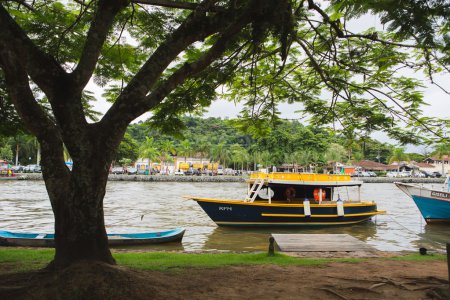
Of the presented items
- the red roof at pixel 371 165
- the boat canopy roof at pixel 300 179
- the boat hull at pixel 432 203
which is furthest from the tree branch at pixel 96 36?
the red roof at pixel 371 165

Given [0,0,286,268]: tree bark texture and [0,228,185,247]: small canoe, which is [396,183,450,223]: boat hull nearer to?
[0,228,185,247]: small canoe

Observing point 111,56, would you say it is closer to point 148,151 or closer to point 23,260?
point 23,260

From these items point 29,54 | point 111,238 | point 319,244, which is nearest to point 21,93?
point 29,54

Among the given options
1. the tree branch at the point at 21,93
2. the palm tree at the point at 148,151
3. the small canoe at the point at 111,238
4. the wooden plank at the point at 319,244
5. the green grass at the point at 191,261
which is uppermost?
the palm tree at the point at 148,151

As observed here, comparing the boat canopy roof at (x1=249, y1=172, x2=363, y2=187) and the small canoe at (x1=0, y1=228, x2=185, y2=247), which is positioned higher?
the boat canopy roof at (x1=249, y1=172, x2=363, y2=187)

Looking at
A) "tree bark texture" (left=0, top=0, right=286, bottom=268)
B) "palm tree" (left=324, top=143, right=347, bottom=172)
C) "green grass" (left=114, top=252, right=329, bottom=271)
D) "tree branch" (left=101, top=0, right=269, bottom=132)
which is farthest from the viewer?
"palm tree" (left=324, top=143, right=347, bottom=172)

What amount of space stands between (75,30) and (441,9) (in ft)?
19.1

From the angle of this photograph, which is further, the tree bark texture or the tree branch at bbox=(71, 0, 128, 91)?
the tree branch at bbox=(71, 0, 128, 91)

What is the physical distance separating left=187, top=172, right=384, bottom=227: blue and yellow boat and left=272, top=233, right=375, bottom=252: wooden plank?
14.4 ft

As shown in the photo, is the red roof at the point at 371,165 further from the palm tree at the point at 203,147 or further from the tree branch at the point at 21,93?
the tree branch at the point at 21,93

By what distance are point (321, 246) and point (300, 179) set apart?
243 inches

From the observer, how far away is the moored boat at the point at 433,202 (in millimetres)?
17609

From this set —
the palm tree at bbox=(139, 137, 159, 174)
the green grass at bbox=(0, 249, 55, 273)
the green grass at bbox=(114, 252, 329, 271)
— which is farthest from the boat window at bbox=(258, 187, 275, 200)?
the palm tree at bbox=(139, 137, 159, 174)

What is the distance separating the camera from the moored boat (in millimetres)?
17609
